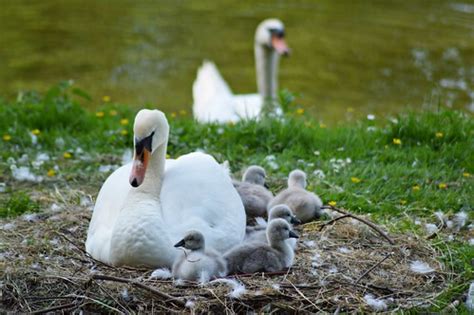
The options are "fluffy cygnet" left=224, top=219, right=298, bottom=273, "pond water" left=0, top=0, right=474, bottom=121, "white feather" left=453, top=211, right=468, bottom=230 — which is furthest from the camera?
"pond water" left=0, top=0, right=474, bottom=121

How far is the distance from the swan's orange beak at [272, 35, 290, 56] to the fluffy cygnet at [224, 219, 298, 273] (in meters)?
7.89

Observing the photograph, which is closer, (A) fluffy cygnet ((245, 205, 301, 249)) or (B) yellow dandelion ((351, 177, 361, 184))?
(A) fluffy cygnet ((245, 205, 301, 249))

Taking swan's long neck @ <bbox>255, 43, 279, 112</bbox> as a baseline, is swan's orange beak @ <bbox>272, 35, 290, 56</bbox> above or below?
above

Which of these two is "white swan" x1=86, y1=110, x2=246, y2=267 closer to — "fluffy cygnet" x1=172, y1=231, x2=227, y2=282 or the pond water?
"fluffy cygnet" x1=172, y1=231, x2=227, y2=282

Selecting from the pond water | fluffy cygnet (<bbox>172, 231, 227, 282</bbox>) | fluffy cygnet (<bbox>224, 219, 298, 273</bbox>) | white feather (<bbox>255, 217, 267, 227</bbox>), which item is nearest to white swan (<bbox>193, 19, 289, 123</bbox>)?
the pond water

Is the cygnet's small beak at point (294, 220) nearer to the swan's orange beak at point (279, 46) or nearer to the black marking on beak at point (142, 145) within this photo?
the black marking on beak at point (142, 145)

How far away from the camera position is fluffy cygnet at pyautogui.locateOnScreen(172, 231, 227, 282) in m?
6.08

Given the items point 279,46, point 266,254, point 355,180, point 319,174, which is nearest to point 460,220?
point 355,180

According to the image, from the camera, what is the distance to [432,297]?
20.3ft

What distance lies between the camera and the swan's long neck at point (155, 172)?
669 centimetres

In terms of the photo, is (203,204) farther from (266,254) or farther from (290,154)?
(290,154)

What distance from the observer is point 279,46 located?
560 inches

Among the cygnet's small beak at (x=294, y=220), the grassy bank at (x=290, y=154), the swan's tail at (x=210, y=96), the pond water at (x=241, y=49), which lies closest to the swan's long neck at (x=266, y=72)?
the swan's tail at (x=210, y=96)

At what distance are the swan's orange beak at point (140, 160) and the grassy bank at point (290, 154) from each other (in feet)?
5.73
